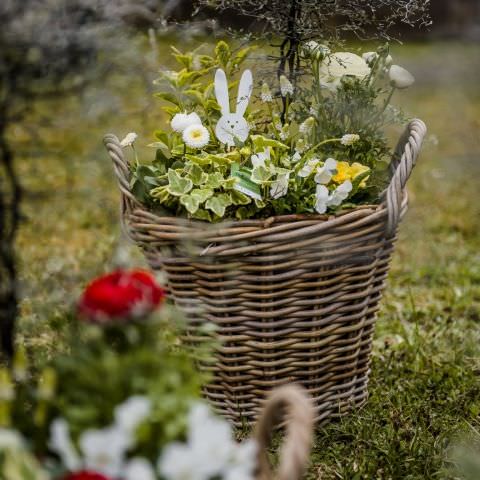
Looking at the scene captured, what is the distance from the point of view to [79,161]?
1.99 metres

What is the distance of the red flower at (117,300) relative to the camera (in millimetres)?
1167

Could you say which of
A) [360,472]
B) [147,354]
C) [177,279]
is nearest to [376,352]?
[360,472]

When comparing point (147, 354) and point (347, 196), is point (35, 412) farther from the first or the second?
point (347, 196)

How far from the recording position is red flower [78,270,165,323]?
3.83ft

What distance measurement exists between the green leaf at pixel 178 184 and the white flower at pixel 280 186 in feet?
0.65

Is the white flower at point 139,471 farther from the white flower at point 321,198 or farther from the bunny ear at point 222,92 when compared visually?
the bunny ear at point 222,92

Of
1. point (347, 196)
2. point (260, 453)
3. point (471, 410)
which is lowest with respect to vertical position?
point (471, 410)

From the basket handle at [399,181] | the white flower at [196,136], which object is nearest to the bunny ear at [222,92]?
the white flower at [196,136]

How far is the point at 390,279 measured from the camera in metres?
3.47

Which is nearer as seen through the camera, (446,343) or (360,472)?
(360,472)

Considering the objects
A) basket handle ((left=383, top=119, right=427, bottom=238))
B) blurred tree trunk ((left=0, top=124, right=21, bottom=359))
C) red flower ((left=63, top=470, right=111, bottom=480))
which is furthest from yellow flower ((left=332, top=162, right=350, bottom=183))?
red flower ((left=63, top=470, right=111, bottom=480))

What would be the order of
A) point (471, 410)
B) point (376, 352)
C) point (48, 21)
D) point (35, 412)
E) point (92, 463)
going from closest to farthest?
point (92, 463) < point (35, 412) < point (48, 21) < point (471, 410) < point (376, 352)

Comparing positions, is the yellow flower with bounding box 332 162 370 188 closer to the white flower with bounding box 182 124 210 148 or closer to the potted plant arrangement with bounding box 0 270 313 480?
the white flower with bounding box 182 124 210 148

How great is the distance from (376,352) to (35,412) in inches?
70.0
